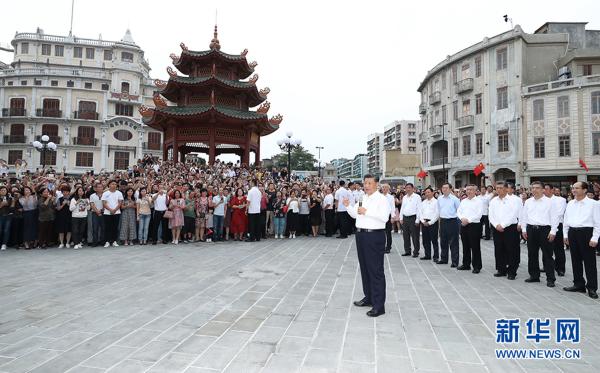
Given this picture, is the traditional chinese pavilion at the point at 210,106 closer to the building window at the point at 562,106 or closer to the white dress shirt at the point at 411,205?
the white dress shirt at the point at 411,205

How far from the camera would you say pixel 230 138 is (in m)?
24.1

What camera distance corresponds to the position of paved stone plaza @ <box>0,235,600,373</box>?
129 inches

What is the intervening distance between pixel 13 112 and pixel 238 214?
44.7m

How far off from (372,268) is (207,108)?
66.9ft

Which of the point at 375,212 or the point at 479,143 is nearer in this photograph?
the point at 375,212

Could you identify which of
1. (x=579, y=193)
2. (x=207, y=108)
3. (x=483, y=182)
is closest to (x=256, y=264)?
(x=579, y=193)

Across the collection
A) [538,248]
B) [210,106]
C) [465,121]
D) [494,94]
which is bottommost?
[538,248]

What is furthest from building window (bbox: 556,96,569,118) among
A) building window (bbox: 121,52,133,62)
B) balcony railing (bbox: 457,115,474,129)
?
building window (bbox: 121,52,133,62)

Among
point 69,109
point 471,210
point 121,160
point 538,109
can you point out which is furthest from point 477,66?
point 69,109

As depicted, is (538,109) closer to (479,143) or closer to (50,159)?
(479,143)

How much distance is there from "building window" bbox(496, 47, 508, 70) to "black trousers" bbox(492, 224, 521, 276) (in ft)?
99.4

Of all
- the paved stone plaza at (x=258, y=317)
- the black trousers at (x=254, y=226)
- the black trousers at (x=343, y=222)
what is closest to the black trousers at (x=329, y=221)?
the black trousers at (x=343, y=222)

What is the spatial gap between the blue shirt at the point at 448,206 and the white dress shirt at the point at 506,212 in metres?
1.34

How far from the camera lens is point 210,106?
2278 cm
